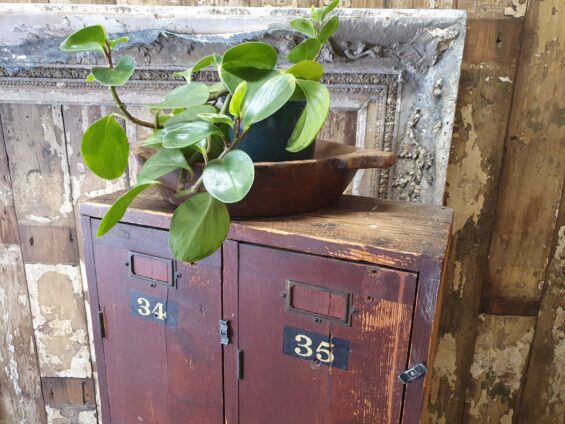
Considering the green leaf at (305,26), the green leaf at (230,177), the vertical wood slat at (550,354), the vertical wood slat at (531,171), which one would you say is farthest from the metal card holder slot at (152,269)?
the vertical wood slat at (550,354)

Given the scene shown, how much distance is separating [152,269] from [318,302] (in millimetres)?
286

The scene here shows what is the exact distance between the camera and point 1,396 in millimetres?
1339

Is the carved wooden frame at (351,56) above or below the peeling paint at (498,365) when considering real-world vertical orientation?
above

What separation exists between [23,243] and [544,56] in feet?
4.62

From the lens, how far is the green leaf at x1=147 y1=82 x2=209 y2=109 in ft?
1.89

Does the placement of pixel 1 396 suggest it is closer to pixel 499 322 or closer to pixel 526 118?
pixel 499 322

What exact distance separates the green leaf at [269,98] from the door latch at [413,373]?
0.38m

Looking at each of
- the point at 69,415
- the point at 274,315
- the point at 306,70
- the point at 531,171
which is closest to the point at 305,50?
the point at 306,70

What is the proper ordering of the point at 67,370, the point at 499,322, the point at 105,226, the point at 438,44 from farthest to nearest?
1. the point at 67,370
2. the point at 499,322
3. the point at 438,44
4. the point at 105,226

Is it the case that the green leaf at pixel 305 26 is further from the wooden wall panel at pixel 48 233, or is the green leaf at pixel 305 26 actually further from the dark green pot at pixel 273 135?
the wooden wall panel at pixel 48 233

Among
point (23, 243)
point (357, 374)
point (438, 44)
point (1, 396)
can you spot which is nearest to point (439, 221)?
point (357, 374)

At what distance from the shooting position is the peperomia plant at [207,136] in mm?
507

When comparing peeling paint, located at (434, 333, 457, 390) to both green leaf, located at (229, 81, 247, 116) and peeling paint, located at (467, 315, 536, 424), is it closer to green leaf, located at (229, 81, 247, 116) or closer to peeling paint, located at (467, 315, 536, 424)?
peeling paint, located at (467, 315, 536, 424)

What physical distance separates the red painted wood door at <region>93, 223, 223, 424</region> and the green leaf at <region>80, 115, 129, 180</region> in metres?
0.12
